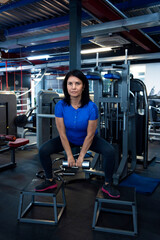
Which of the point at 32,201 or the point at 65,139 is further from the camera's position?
the point at 32,201

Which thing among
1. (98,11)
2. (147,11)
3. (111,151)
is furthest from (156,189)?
(147,11)

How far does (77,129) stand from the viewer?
5.89 ft

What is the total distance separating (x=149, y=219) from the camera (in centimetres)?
184

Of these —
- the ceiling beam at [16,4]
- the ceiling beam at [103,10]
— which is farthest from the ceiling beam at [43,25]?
the ceiling beam at [16,4]

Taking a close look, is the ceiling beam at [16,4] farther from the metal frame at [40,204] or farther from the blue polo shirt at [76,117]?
the metal frame at [40,204]

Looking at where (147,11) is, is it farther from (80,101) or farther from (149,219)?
(149,219)

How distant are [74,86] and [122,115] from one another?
1.30m

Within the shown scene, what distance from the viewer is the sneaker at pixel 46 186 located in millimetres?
1752

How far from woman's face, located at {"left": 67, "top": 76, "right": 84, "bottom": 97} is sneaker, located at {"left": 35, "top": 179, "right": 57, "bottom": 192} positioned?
74 cm

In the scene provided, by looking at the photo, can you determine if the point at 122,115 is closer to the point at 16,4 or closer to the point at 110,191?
the point at 110,191

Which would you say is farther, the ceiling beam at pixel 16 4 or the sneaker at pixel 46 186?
the ceiling beam at pixel 16 4

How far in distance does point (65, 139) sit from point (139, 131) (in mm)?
1695

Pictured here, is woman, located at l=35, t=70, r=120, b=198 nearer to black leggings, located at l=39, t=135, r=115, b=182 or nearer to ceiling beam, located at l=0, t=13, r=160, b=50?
black leggings, located at l=39, t=135, r=115, b=182

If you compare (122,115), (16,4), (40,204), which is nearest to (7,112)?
(16,4)
